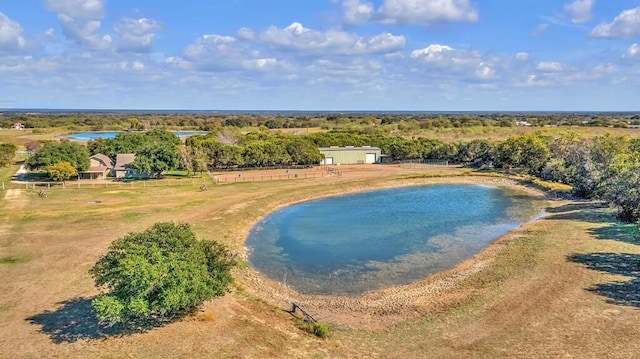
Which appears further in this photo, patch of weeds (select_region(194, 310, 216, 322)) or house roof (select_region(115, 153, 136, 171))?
house roof (select_region(115, 153, 136, 171))

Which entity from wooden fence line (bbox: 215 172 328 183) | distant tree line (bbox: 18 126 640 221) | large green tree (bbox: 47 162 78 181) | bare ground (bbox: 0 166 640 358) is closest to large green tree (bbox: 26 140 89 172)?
distant tree line (bbox: 18 126 640 221)

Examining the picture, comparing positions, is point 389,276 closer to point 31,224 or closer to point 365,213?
point 365,213

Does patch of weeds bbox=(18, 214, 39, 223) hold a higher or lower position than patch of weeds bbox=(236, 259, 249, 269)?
higher

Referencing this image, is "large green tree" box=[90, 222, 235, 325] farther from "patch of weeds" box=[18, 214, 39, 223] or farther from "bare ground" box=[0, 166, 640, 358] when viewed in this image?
"patch of weeds" box=[18, 214, 39, 223]

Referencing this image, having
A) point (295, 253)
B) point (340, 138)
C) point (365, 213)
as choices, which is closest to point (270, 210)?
point (365, 213)

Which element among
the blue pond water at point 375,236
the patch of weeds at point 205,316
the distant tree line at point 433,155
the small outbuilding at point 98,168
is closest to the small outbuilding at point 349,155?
the distant tree line at point 433,155

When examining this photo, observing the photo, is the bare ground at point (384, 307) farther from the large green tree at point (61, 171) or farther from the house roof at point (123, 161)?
the house roof at point (123, 161)
